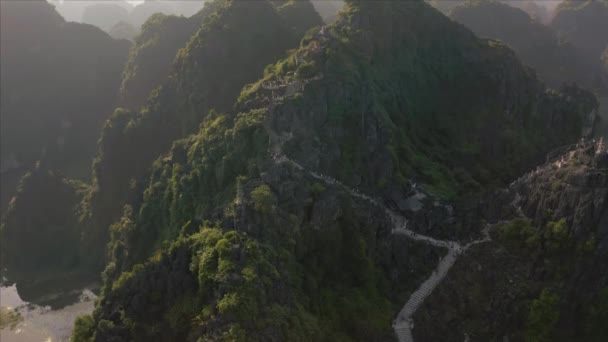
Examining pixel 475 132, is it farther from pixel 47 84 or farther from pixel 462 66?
pixel 47 84

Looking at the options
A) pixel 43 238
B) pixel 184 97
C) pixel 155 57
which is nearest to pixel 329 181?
pixel 184 97

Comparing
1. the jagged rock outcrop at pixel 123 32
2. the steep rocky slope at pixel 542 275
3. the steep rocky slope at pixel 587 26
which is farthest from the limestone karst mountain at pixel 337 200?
the jagged rock outcrop at pixel 123 32

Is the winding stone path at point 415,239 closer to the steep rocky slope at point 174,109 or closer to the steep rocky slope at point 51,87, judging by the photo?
the steep rocky slope at point 174,109

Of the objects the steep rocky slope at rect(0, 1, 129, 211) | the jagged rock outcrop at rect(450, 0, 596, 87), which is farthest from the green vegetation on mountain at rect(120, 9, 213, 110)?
the jagged rock outcrop at rect(450, 0, 596, 87)

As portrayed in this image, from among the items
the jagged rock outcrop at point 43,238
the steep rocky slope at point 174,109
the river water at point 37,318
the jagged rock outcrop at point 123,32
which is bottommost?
the river water at point 37,318

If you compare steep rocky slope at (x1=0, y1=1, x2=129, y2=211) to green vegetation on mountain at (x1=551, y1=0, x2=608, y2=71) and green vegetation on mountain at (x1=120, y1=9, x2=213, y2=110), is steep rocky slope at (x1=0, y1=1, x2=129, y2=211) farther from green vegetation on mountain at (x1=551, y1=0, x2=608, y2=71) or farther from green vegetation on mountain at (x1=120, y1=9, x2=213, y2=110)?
green vegetation on mountain at (x1=551, y1=0, x2=608, y2=71)

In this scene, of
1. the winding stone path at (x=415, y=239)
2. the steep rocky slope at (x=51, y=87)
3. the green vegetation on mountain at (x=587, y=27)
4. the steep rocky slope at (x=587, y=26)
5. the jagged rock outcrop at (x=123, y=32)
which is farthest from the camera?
the jagged rock outcrop at (x=123, y=32)
